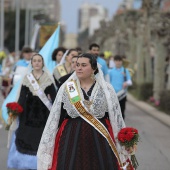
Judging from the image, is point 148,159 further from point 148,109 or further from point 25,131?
point 148,109

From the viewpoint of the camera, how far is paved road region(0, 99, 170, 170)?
10.1 m

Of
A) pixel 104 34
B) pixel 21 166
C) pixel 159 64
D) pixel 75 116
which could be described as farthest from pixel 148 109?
pixel 104 34

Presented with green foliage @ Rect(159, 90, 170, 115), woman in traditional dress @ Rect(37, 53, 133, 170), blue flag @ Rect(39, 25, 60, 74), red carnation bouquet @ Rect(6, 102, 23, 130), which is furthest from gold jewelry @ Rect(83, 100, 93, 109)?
green foliage @ Rect(159, 90, 170, 115)

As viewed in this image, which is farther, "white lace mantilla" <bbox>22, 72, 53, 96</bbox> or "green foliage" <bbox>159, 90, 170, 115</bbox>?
"green foliage" <bbox>159, 90, 170, 115</bbox>

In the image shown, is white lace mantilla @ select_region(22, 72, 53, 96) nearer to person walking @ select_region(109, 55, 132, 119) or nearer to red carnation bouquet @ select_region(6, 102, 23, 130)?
red carnation bouquet @ select_region(6, 102, 23, 130)

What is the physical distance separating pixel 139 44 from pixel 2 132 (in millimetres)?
17013

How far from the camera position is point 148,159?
10.6m

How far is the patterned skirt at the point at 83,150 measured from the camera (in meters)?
6.32

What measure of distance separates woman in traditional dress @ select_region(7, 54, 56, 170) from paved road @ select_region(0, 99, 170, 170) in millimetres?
458

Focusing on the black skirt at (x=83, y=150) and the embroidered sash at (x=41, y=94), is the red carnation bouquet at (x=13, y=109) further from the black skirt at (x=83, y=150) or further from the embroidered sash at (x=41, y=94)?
the black skirt at (x=83, y=150)

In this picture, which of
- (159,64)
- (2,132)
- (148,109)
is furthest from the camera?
(159,64)

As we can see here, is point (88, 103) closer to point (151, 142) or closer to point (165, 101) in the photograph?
point (151, 142)

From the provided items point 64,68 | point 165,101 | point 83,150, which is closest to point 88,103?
point 83,150

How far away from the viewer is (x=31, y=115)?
363 inches
